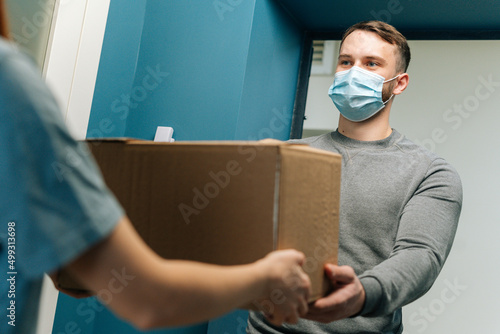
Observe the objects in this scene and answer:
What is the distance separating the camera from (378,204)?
1.30 m

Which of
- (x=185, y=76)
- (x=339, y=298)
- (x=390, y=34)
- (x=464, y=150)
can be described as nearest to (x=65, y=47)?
(x=185, y=76)

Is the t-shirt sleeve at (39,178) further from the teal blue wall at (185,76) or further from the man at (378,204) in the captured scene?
the teal blue wall at (185,76)

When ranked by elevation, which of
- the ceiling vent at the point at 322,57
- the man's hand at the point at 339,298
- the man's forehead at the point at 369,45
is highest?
the ceiling vent at the point at 322,57

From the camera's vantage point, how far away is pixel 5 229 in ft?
1.68

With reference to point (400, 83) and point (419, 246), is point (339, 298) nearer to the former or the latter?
point (419, 246)

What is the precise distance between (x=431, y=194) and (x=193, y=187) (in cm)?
70

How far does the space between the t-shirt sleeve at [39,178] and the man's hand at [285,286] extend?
26 centimetres

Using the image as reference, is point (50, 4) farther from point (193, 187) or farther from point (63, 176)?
point (63, 176)

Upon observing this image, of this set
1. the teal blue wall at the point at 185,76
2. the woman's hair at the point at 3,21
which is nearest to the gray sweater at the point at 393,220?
the teal blue wall at the point at 185,76

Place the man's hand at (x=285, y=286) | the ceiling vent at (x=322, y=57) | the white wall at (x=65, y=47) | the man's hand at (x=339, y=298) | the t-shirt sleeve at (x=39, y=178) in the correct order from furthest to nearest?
the ceiling vent at (x=322, y=57) → the white wall at (x=65, y=47) → the man's hand at (x=339, y=298) → the man's hand at (x=285, y=286) → the t-shirt sleeve at (x=39, y=178)

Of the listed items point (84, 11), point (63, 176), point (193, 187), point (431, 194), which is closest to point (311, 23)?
point (84, 11)

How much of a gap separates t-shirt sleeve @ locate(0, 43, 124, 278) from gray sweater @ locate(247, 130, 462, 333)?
68 centimetres

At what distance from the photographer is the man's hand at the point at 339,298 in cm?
86

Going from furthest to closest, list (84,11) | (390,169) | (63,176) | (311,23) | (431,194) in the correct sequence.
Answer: (311,23)
(84,11)
(390,169)
(431,194)
(63,176)
